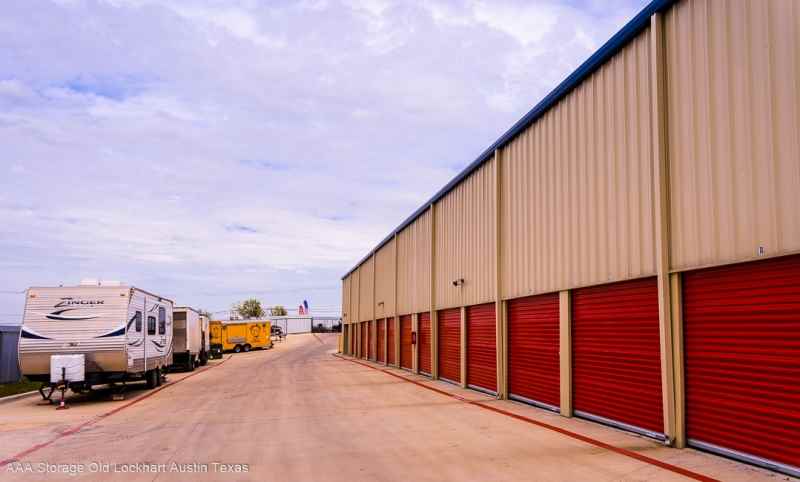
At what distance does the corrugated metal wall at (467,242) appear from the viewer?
1866cm

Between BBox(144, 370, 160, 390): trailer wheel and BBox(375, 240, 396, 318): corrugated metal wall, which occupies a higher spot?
BBox(375, 240, 396, 318): corrugated metal wall

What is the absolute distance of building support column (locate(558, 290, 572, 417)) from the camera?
13727 mm

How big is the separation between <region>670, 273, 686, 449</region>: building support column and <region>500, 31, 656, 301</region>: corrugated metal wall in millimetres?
722

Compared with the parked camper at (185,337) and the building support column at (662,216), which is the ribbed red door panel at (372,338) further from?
the building support column at (662,216)

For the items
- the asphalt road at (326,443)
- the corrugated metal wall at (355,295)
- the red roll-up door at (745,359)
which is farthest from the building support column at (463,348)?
the corrugated metal wall at (355,295)

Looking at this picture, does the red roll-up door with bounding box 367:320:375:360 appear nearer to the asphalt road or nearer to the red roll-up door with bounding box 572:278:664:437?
the asphalt road

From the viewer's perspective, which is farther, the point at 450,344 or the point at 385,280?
the point at 385,280

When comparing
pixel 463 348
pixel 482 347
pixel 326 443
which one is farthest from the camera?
pixel 463 348

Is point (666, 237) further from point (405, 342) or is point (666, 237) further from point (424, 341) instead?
point (405, 342)

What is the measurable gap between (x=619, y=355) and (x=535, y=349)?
12.5 ft

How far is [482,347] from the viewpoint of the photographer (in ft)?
63.1

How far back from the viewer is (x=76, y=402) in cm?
1944

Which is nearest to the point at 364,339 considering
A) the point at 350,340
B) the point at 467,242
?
the point at 350,340

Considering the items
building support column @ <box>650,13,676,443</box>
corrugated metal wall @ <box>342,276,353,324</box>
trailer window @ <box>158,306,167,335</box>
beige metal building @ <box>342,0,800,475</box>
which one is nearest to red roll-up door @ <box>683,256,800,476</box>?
beige metal building @ <box>342,0,800,475</box>
